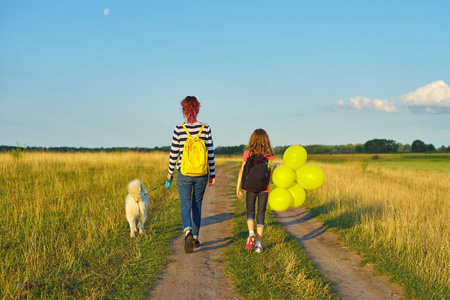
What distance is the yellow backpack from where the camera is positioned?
604cm

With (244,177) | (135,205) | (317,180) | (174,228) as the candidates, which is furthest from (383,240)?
(135,205)

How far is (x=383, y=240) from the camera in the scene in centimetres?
728

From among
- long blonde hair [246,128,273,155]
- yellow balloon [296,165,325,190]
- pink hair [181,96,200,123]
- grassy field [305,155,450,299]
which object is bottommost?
grassy field [305,155,450,299]

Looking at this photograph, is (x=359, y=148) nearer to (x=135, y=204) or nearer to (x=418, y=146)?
(x=418, y=146)

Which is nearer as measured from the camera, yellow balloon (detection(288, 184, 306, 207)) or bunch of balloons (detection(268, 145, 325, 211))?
bunch of balloons (detection(268, 145, 325, 211))

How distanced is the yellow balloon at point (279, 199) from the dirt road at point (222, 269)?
109 centimetres

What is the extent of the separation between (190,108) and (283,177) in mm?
2211

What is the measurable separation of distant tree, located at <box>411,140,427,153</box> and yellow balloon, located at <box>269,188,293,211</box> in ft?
293

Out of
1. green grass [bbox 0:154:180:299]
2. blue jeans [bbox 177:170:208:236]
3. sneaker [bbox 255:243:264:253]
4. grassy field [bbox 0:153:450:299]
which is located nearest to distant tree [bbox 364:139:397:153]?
grassy field [bbox 0:153:450:299]

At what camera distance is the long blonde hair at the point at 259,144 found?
6.09m

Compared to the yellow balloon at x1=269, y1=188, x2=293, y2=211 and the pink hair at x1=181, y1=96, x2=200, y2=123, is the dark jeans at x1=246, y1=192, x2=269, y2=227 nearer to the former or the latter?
the yellow balloon at x1=269, y1=188, x2=293, y2=211

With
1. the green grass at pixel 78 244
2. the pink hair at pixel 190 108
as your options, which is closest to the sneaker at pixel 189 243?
the green grass at pixel 78 244

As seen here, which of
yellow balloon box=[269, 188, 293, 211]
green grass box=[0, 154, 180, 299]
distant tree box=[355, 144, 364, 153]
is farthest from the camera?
distant tree box=[355, 144, 364, 153]

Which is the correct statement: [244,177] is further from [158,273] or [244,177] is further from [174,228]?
[174,228]
